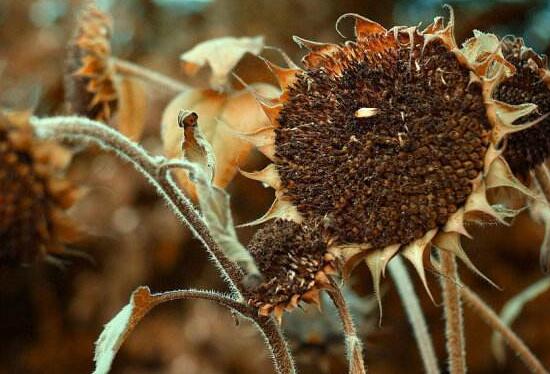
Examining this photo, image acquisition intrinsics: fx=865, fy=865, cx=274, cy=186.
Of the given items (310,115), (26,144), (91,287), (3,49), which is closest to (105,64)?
(26,144)

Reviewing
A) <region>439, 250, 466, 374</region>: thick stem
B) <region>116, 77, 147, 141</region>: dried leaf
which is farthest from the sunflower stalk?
<region>116, 77, 147, 141</region>: dried leaf

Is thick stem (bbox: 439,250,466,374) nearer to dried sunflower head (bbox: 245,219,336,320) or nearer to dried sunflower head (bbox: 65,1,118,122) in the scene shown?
dried sunflower head (bbox: 245,219,336,320)

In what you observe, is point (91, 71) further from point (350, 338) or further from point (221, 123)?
point (350, 338)

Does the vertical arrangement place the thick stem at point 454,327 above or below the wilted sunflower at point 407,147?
below

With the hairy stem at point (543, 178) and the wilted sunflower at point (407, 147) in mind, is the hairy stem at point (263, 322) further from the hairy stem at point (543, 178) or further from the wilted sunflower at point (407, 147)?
the hairy stem at point (543, 178)

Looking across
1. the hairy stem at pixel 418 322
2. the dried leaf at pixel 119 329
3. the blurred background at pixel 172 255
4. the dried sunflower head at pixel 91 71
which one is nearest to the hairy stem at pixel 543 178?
the hairy stem at pixel 418 322
